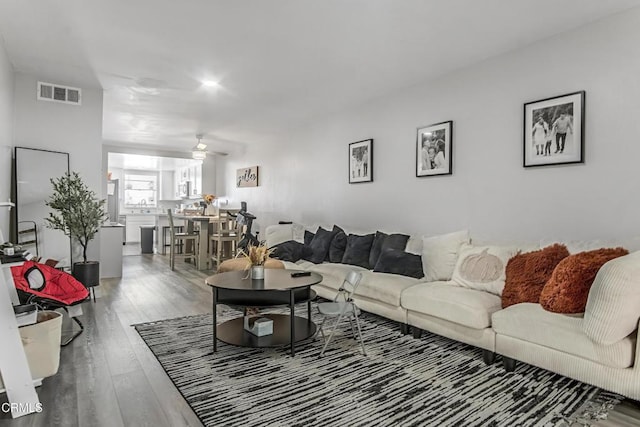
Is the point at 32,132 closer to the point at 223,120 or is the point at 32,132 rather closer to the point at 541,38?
the point at 223,120

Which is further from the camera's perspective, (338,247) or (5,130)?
(338,247)

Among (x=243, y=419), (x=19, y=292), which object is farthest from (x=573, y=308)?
(x=19, y=292)

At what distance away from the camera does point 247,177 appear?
28.1 ft

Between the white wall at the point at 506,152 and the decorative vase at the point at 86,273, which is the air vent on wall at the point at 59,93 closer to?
the decorative vase at the point at 86,273

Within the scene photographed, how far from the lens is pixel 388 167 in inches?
193

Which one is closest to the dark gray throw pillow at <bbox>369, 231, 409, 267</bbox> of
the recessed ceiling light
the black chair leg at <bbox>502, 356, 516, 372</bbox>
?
the black chair leg at <bbox>502, 356, 516, 372</bbox>

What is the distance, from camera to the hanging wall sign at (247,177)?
824 cm

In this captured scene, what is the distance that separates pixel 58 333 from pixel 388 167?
378cm

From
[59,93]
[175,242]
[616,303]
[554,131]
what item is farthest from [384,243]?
[175,242]

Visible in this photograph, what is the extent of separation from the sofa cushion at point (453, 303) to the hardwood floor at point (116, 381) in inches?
35.6

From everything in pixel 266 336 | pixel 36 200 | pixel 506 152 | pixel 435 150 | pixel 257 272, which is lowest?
pixel 266 336

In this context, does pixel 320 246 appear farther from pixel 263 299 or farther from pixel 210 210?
pixel 210 210

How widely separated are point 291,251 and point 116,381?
292 centimetres

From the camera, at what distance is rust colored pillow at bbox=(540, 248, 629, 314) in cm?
243
